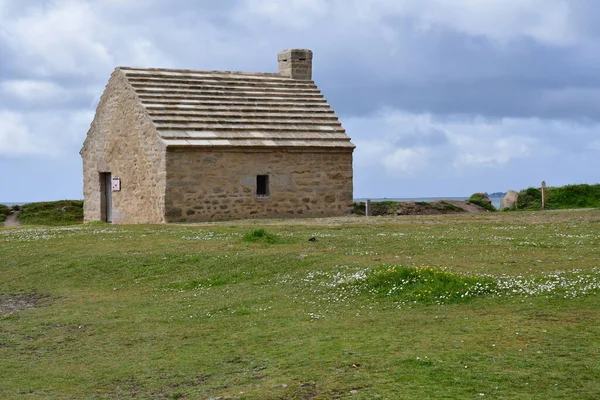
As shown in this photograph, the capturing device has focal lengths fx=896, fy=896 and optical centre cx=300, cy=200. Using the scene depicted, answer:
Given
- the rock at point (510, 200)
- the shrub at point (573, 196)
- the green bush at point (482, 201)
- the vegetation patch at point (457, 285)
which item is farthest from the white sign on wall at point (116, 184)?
the vegetation patch at point (457, 285)

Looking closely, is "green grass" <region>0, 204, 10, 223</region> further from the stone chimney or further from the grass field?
the grass field

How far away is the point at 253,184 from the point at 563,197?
16.6m

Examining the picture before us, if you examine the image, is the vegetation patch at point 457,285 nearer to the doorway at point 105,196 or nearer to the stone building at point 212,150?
the stone building at point 212,150

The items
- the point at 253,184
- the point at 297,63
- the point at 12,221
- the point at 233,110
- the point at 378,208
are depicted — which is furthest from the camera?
the point at 12,221

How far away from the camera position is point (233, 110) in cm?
3797

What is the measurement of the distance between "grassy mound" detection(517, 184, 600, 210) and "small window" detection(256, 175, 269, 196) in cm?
1370

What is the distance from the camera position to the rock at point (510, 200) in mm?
43812

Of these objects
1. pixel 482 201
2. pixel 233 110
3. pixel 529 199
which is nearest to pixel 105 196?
pixel 233 110

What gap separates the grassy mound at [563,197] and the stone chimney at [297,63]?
12229mm

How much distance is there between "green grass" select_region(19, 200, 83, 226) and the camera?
45.4 meters

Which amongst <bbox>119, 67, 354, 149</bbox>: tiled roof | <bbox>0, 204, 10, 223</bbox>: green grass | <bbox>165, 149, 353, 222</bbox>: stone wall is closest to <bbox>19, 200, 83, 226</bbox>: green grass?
<bbox>0, 204, 10, 223</bbox>: green grass

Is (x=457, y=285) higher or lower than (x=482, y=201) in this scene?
lower

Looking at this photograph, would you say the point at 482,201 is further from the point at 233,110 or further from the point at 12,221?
the point at 12,221

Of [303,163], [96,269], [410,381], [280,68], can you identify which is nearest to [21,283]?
[96,269]
